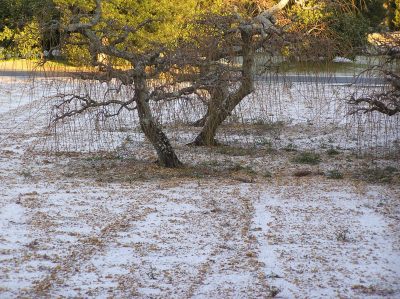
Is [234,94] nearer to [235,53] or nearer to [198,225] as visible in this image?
[235,53]

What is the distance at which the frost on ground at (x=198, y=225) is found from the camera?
578 centimetres

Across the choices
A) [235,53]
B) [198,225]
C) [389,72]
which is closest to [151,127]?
[235,53]

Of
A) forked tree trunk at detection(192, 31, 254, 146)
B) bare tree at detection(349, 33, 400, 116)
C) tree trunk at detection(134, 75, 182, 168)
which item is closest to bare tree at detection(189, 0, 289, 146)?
forked tree trunk at detection(192, 31, 254, 146)

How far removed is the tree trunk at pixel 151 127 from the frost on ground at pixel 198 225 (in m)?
0.22

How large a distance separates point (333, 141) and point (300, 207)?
4.88 metres

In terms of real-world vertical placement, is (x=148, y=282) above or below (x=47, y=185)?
below

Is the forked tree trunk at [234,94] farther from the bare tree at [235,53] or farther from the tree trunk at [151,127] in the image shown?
the tree trunk at [151,127]

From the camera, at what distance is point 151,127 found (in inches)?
395

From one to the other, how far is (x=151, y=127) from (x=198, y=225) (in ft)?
9.47

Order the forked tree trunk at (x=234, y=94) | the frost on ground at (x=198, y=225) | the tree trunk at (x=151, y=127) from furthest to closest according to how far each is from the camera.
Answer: the forked tree trunk at (x=234, y=94) < the tree trunk at (x=151, y=127) < the frost on ground at (x=198, y=225)

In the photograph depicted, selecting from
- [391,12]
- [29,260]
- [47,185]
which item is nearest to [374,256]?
[29,260]

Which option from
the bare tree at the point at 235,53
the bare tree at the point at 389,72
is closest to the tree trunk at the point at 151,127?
the bare tree at the point at 235,53

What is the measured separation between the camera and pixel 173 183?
9.38m

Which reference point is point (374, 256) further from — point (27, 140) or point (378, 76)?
point (27, 140)
